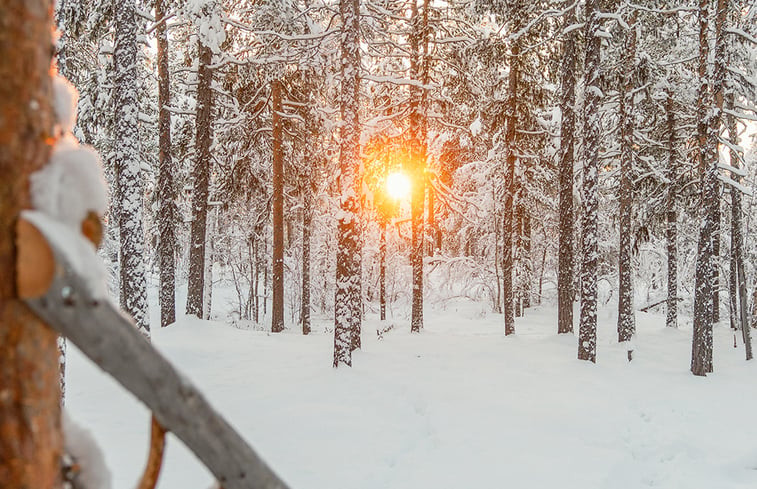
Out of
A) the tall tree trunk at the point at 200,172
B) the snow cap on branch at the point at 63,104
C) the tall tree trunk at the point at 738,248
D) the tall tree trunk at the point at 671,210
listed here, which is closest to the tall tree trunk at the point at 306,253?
the tall tree trunk at the point at 200,172

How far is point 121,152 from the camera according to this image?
8953 mm

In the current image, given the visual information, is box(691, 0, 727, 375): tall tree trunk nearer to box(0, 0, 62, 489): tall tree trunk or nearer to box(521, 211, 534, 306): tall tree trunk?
box(521, 211, 534, 306): tall tree trunk

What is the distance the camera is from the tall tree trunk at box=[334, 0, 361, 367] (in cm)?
991

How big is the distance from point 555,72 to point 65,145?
54.6 ft

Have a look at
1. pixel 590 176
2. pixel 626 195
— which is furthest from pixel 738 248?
pixel 590 176

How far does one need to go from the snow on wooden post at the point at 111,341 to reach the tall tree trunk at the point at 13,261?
0.04 m

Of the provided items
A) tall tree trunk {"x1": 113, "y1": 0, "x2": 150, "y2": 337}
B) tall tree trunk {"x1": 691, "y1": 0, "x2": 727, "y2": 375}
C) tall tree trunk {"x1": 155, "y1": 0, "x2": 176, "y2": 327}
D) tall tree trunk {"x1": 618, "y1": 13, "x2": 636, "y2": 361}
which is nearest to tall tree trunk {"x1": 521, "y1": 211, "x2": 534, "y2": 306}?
tall tree trunk {"x1": 618, "y1": 13, "x2": 636, "y2": 361}

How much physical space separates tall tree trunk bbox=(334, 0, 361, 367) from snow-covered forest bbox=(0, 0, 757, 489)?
5 centimetres

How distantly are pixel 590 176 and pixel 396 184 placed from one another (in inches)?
231

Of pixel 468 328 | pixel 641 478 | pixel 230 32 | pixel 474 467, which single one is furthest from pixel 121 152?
pixel 468 328

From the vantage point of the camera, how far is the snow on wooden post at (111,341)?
1.01 metres

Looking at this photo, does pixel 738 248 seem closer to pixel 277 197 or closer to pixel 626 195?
pixel 626 195

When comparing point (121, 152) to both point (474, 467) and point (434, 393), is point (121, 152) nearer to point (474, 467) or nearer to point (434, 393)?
point (434, 393)

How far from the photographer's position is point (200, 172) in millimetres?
13969
